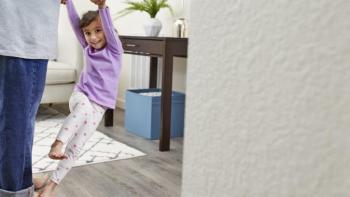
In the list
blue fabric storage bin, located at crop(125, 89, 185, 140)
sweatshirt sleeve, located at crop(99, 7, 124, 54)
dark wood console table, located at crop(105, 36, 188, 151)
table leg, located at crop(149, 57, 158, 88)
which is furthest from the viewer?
table leg, located at crop(149, 57, 158, 88)

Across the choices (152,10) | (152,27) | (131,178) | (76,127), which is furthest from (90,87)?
(152,10)

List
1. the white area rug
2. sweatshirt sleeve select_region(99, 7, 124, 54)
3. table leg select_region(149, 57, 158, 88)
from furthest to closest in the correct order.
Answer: table leg select_region(149, 57, 158, 88)
the white area rug
sweatshirt sleeve select_region(99, 7, 124, 54)

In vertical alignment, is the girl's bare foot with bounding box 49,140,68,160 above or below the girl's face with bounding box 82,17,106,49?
below

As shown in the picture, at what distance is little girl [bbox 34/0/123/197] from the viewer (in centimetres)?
157

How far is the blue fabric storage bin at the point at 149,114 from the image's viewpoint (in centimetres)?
279

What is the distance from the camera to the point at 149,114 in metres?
2.79

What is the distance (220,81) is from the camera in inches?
14.8

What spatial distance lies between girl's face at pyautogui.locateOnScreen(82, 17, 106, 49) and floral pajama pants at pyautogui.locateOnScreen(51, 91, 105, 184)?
231 mm

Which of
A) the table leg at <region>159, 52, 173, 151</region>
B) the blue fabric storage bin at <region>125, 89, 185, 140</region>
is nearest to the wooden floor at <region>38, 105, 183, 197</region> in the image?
the table leg at <region>159, 52, 173, 151</region>

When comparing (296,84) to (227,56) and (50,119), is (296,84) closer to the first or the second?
(227,56)

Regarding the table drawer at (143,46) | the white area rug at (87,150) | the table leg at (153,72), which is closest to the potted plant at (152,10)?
the table drawer at (143,46)

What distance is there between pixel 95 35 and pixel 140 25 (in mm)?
2058

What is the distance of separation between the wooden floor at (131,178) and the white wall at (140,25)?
2.85ft

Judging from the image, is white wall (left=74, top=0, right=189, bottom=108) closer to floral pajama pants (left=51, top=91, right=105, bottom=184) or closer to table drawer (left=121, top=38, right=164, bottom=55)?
table drawer (left=121, top=38, right=164, bottom=55)
